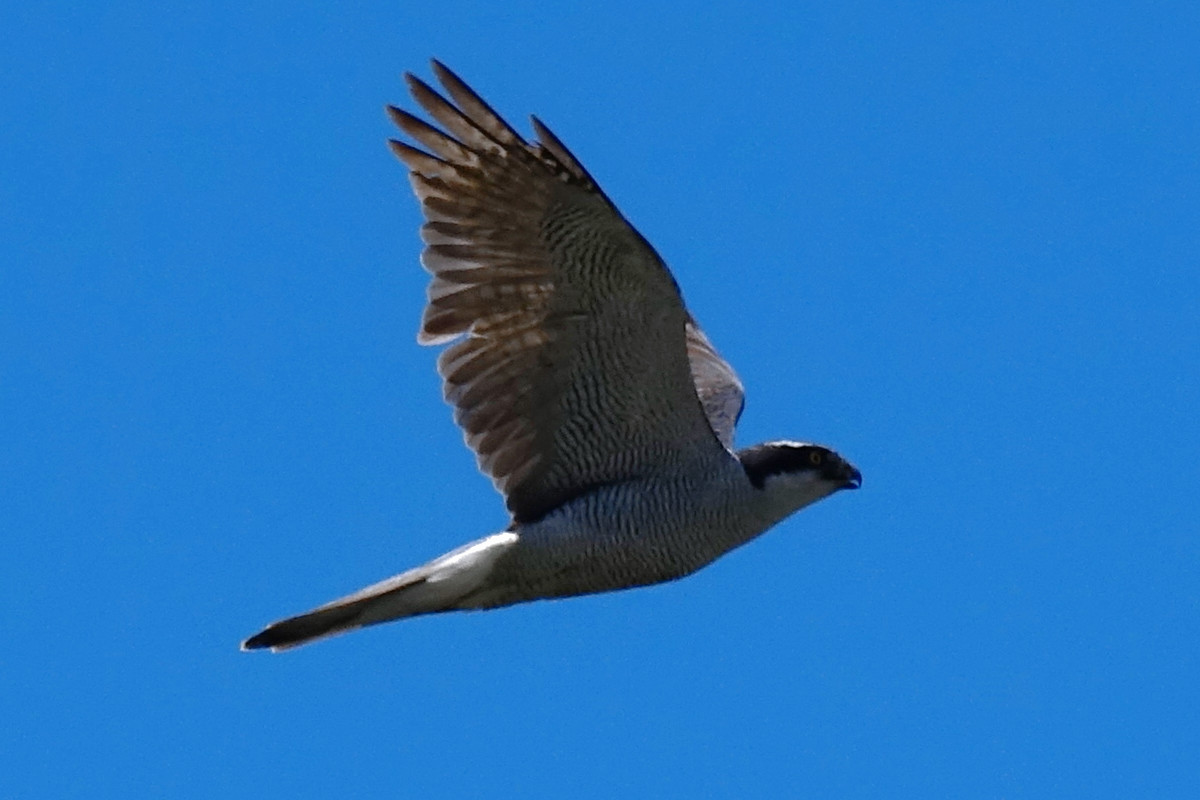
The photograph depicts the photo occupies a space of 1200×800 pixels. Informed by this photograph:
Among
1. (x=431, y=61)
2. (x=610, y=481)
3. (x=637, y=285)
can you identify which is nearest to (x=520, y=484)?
(x=610, y=481)

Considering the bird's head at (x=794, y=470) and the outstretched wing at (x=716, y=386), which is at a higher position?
the outstretched wing at (x=716, y=386)

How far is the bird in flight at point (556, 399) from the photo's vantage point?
10.0m

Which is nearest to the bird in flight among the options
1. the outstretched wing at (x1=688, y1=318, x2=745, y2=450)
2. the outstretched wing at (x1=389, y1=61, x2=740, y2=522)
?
the outstretched wing at (x1=389, y1=61, x2=740, y2=522)

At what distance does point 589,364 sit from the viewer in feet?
33.8

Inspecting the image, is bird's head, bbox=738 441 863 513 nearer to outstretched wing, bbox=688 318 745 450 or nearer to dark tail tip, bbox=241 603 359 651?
outstretched wing, bbox=688 318 745 450

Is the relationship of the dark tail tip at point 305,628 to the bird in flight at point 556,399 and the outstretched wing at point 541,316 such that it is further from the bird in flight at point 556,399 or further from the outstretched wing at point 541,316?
the outstretched wing at point 541,316

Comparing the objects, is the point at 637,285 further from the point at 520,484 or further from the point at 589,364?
the point at 520,484

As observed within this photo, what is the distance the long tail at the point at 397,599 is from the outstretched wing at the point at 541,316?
0.48 m

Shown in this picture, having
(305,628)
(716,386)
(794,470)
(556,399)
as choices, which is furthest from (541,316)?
(716,386)

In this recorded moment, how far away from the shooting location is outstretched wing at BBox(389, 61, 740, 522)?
996cm

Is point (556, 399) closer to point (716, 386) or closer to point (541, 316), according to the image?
point (541, 316)

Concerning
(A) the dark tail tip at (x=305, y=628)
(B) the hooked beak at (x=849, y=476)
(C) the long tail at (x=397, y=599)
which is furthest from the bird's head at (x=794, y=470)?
(A) the dark tail tip at (x=305, y=628)

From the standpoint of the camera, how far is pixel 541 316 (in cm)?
1030

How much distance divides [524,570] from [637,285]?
145cm
